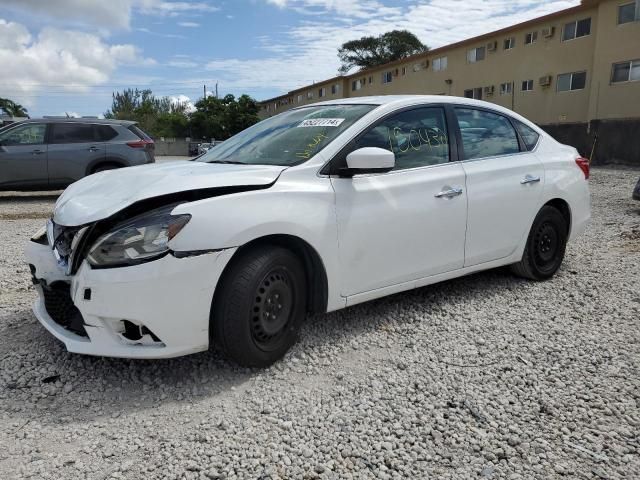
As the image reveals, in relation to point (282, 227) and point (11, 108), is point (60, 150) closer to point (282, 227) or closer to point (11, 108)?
point (282, 227)

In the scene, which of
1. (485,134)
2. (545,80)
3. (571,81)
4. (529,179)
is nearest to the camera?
(485,134)

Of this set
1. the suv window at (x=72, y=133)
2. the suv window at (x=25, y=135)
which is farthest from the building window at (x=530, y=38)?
the suv window at (x=25, y=135)

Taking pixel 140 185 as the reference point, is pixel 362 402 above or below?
below

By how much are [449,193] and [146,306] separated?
2.26 m

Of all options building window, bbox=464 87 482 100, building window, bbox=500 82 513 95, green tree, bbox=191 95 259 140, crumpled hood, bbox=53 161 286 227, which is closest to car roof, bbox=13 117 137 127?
crumpled hood, bbox=53 161 286 227

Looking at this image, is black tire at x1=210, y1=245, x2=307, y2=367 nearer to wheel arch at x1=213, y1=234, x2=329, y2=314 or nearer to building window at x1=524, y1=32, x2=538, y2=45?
wheel arch at x1=213, y1=234, x2=329, y2=314

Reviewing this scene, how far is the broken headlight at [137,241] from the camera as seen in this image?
2551 mm

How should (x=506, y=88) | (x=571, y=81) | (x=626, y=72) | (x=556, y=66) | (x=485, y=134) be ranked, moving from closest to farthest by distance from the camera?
(x=485, y=134), (x=626, y=72), (x=571, y=81), (x=556, y=66), (x=506, y=88)

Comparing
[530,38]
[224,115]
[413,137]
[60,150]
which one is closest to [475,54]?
[530,38]

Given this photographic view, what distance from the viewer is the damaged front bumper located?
253 cm

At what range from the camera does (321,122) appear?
11.8 feet

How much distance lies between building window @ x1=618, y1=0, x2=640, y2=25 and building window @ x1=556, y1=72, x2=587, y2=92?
9.66 ft

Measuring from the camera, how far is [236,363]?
9.52 feet

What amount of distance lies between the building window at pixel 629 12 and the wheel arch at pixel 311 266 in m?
25.3
